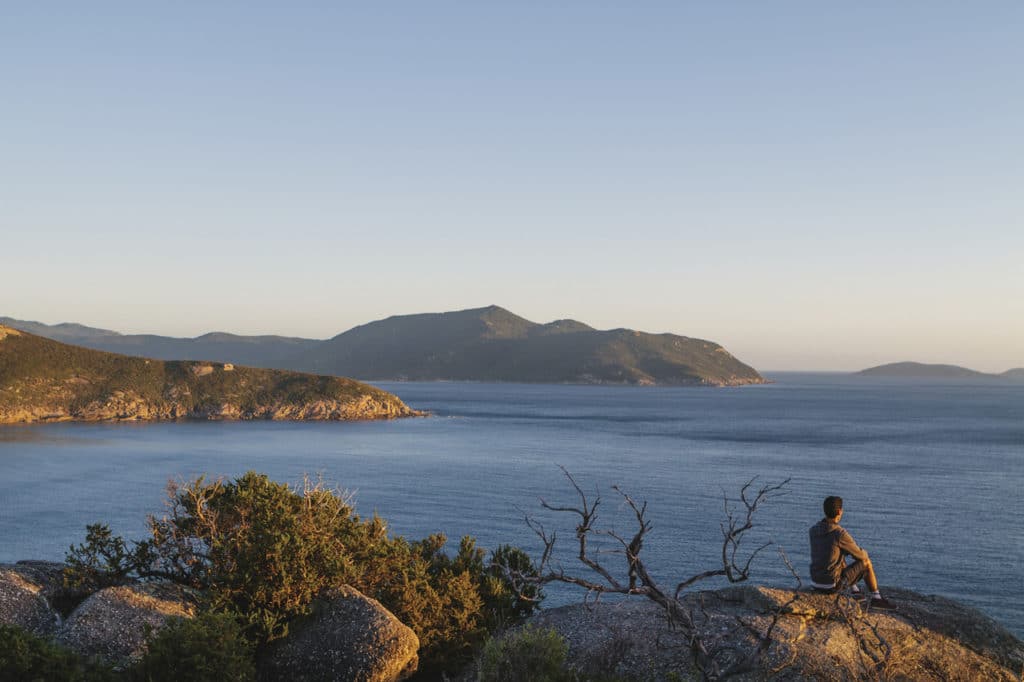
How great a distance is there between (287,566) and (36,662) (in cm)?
508

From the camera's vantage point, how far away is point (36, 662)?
13.0 m

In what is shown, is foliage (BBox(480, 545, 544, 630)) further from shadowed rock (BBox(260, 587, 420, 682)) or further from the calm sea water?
the calm sea water

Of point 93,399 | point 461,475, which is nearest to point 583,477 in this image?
point 461,475

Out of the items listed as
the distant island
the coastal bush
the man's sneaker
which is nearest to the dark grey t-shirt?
the man's sneaker

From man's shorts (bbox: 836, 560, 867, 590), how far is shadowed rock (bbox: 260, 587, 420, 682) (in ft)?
27.3

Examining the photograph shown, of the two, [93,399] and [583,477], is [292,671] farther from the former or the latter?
[93,399]

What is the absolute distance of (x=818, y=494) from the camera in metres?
72.4

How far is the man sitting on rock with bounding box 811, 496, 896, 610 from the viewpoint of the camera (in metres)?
14.8

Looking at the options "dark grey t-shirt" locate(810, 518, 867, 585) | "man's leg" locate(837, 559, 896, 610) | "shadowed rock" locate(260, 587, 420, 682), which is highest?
"dark grey t-shirt" locate(810, 518, 867, 585)

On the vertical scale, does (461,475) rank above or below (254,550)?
below

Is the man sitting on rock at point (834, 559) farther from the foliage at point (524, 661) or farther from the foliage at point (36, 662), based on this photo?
the foliage at point (36, 662)

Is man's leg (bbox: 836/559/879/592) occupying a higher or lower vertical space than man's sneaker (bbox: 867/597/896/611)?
higher

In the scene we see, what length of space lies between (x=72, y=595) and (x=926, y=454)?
351 feet

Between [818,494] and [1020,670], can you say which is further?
[818,494]
